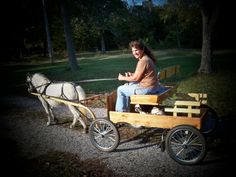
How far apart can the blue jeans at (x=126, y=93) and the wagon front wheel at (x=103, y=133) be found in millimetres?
520

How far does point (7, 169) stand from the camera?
632cm

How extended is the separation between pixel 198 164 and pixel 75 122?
4308 mm

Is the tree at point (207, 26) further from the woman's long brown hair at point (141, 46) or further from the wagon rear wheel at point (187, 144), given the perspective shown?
the wagon rear wheel at point (187, 144)

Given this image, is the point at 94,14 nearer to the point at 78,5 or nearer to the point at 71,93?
the point at 78,5

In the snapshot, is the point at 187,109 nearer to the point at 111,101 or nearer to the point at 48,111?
the point at 111,101

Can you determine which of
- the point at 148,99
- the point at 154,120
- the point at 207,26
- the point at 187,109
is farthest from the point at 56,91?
the point at 207,26

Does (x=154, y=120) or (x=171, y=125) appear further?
(x=154, y=120)

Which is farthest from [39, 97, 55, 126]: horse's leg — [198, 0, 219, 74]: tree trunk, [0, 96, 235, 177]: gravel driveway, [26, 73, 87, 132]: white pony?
[198, 0, 219, 74]: tree trunk

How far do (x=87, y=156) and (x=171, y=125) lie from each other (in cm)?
232

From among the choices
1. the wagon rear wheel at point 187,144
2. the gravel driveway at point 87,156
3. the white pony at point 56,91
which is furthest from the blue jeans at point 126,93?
the white pony at point 56,91

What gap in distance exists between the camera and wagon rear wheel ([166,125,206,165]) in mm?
5570

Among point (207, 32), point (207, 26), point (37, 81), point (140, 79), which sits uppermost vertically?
point (207, 26)

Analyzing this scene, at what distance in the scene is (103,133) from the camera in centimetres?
671

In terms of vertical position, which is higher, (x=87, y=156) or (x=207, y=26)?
(x=207, y=26)
